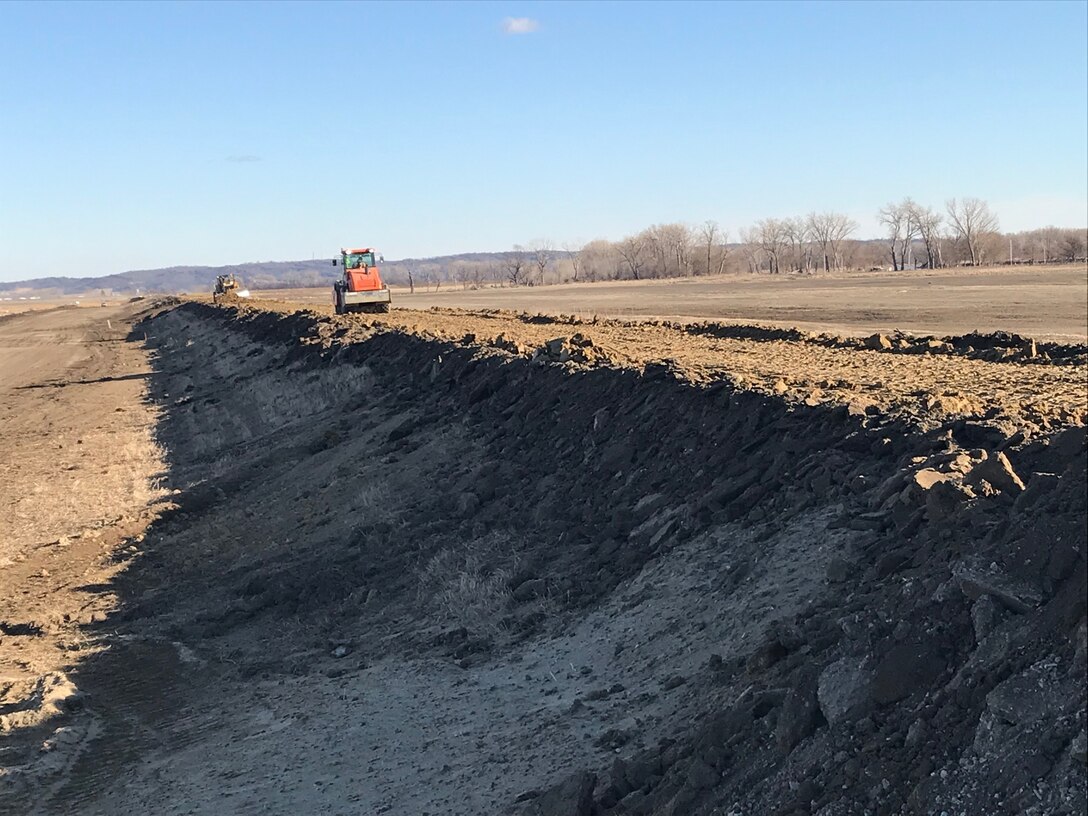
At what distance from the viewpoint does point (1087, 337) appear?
19766mm

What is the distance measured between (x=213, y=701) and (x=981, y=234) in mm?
123045

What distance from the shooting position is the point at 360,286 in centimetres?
3991

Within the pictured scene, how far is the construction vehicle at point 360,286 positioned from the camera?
39.2 m

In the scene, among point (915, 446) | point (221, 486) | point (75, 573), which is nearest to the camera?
point (915, 446)

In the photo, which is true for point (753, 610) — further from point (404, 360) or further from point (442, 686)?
point (404, 360)

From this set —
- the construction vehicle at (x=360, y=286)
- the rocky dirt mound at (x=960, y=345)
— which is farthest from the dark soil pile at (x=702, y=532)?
the construction vehicle at (x=360, y=286)

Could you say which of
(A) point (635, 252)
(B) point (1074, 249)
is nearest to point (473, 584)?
(B) point (1074, 249)

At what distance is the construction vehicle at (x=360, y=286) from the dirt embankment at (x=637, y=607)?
2436 cm

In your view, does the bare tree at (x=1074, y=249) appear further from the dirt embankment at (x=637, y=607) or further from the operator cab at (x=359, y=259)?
the dirt embankment at (x=637, y=607)

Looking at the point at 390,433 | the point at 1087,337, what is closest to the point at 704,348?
the point at 390,433

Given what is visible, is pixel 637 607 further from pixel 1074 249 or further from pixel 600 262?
pixel 600 262

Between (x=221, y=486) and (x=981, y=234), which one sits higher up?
(x=981, y=234)

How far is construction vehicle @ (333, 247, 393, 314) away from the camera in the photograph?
39188mm

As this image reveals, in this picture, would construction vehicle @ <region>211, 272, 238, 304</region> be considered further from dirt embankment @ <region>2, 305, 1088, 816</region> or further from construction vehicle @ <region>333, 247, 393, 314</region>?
dirt embankment @ <region>2, 305, 1088, 816</region>
